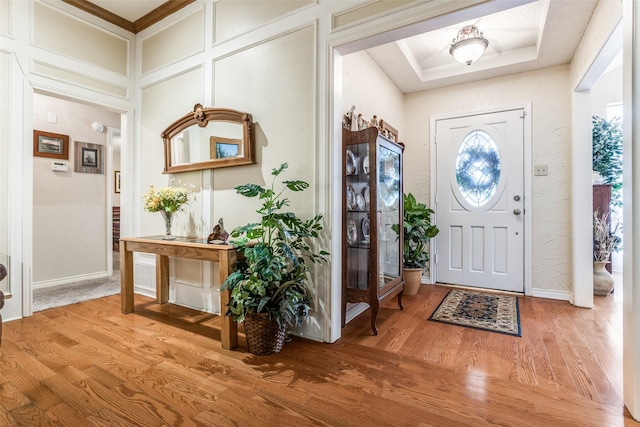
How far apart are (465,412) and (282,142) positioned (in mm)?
2027

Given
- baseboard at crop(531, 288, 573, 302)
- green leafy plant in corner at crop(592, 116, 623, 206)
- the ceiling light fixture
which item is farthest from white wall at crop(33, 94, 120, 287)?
green leafy plant in corner at crop(592, 116, 623, 206)

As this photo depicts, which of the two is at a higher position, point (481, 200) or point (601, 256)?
point (481, 200)

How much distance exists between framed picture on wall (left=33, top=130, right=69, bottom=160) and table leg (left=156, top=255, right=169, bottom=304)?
6.91ft

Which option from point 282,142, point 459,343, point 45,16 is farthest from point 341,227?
point 45,16

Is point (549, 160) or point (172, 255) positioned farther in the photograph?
Result: point (549, 160)

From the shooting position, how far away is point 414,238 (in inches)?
140

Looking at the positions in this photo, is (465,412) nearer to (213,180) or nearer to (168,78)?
(213,180)

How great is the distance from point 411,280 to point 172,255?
7.93 ft

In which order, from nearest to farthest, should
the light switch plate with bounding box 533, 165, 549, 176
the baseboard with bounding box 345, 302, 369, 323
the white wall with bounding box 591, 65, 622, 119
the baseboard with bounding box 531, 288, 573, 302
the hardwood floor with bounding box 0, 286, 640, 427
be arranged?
the hardwood floor with bounding box 0, 286, 640, 427, the baseboard with bounding box 345, 302, 369, 323, the baseboard with bounding box 531, 288, 573, 302, the light switch plate with bounding box 533, 165, 549, 176, the white wall with bounding box 591, 65, 622, 119

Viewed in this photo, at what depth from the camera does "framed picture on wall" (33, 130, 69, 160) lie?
375 cm

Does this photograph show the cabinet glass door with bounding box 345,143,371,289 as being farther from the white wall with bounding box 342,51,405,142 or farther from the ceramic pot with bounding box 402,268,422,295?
the ceramic pot with bounding box 402,268,422,295

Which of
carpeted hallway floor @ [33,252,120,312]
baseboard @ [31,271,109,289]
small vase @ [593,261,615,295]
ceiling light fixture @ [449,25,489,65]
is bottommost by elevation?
carpeted hallway floor @ [33,252,120,312]

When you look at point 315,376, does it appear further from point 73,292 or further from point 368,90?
point 73,292

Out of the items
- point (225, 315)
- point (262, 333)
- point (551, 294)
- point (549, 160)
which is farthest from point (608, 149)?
point (225, 315)
